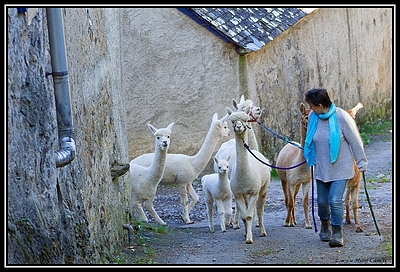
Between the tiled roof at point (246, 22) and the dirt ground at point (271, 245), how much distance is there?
13.1 ft

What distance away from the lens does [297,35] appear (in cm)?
1642

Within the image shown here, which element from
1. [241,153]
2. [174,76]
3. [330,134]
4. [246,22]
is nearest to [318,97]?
[330,134]

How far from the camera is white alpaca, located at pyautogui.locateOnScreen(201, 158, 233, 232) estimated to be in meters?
9.16

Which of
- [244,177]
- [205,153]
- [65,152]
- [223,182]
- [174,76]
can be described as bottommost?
[223,182]

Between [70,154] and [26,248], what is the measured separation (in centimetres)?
106

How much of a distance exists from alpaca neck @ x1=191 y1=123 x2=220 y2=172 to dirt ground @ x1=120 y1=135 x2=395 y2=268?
29.9 inches

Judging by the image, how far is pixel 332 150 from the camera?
24.6 ft

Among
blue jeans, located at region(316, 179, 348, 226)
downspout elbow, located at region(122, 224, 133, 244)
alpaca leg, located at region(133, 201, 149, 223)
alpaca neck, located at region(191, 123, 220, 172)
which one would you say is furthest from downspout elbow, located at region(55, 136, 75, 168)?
alpaca neck, located at region(191, 123, 220, 172)

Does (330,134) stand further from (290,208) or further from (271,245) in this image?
(290,208)

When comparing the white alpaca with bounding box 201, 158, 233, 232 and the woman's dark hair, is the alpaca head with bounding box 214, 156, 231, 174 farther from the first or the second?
the woman's dark hair

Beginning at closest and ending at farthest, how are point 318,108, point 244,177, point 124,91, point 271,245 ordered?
point 318,108, point 271,245, point 244,177, point 124,91

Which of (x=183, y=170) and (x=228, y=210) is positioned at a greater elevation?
(x=183, y=170)

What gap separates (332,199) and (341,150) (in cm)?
48

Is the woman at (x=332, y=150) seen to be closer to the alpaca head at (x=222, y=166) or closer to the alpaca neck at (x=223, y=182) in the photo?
the alpaca head at (x=222, y=166)
